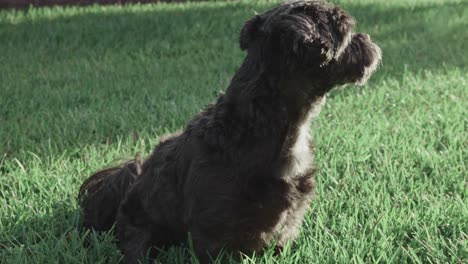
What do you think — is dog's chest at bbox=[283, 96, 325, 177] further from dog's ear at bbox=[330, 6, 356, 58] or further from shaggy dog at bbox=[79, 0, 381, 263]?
dog's ear at bbox=[330, 6, 356, 58]

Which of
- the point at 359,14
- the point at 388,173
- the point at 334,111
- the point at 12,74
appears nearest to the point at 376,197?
the point at 388,173

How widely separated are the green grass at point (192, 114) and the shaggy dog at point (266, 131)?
0.29m

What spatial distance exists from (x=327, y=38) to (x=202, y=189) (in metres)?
0.91

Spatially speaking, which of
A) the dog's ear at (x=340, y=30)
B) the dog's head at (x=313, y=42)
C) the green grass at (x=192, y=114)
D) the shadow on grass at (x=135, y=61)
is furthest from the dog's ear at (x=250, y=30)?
the shadow on grass at (x=135, y=61)

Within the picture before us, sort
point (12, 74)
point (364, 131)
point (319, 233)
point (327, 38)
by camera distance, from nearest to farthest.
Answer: point (327, 38), point (319, 233), point (364, 131), point (12, 74)

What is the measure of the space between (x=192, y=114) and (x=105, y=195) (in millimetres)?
2003

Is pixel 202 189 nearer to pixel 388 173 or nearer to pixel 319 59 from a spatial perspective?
pixel 319 59

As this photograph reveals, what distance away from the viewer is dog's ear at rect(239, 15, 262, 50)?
2822mm

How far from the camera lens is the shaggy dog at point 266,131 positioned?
105 inches

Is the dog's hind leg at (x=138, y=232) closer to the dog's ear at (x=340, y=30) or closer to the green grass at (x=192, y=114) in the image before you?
the green grass at (x=192, y=114)

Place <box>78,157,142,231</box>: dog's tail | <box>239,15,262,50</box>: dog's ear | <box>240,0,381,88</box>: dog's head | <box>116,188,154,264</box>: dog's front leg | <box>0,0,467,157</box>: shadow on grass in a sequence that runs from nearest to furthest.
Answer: <box>240,0,381,88</box>: dog's head
<box>239,15,262,50</box>: dog's ear
<box>116,188,154,264</box>: dog's front leg
<box>78,157,142,231</box>: dog's tail
<box>0,0,467,157</box>: shadow on grass

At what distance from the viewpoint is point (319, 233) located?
3281 millimetres

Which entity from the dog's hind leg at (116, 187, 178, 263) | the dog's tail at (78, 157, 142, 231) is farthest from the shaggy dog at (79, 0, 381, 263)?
the dog's tail at (78, 157, 142, 231)

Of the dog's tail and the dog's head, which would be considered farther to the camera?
the dog's tail
